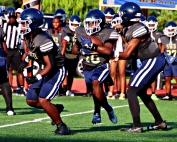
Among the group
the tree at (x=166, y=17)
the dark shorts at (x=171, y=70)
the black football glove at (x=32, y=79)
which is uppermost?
the black football glove at (x=32, y=79)

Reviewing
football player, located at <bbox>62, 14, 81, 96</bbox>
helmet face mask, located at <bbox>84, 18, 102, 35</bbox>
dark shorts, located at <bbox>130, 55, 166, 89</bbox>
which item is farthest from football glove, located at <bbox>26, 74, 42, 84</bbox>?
football player, located at <bbox>62, 14, 81, 96</bbox>

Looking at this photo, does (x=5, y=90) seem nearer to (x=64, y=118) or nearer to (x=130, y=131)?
(x=64, y=118)

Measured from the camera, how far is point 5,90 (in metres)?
10.0

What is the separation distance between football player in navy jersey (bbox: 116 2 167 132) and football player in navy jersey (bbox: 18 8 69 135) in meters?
0.89

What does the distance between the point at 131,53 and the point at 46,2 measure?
1981 cm

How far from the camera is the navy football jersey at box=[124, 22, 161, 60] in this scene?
25.6 feet

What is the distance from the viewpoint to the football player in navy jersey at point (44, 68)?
741 centimetres

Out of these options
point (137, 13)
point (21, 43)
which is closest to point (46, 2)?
point (21, 43)

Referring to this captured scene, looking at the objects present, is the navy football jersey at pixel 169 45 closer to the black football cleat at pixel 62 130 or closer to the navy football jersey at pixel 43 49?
the navy football jersey at pixel 43 49

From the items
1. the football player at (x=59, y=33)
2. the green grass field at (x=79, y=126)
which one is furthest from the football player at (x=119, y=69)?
the green grass field at (x=79, y=126)

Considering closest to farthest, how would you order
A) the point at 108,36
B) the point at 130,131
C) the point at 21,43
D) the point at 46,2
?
the point at 130,131, the point at 108,36, the point at 21,43, the point at 46,2

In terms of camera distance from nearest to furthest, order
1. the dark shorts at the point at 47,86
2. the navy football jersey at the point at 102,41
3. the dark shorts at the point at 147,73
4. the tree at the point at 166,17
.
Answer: the dark shorts at the point at 47,86, the dark shorts at the point at 147,73, the navy football jersey at the point at 102,41, the tree at the point at 166,17

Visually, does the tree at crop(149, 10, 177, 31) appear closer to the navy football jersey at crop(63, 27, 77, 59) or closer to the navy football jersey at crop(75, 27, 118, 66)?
the navy football jersey at crop(63, 27, 77, 59)

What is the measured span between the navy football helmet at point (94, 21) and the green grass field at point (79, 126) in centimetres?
142
